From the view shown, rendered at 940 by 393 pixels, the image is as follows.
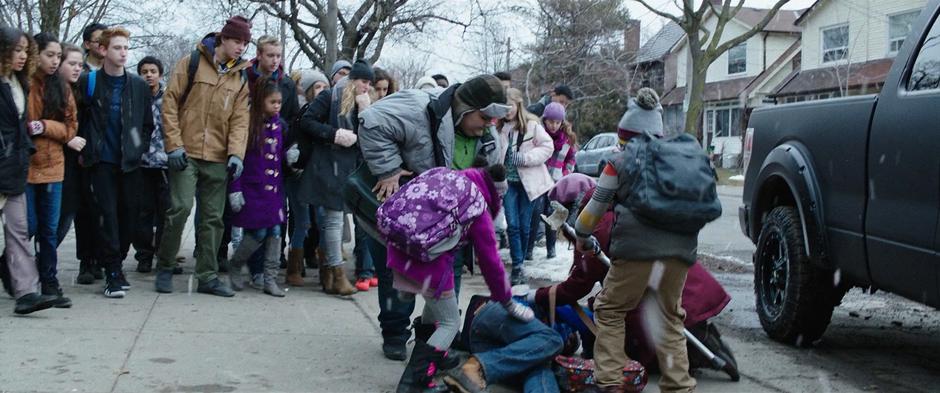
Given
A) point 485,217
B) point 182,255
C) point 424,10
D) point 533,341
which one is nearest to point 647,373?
point 533,341

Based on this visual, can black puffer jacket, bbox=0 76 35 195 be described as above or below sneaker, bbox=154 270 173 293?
above

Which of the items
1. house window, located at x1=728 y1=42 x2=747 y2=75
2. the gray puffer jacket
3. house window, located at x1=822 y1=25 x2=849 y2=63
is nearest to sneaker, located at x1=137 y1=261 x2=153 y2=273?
the gray puffer jacket

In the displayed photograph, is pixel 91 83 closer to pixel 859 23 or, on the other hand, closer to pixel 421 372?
pixel 421 372

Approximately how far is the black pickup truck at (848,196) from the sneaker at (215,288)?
368cm

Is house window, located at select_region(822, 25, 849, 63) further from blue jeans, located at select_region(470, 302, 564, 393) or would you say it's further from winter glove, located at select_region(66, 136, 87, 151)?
blue jeans, located at select_region(470, 302, 564, 393)

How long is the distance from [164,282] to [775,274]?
4245 mm

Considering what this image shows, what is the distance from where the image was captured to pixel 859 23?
33.6 metres

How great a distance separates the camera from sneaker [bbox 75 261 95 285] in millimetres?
7312

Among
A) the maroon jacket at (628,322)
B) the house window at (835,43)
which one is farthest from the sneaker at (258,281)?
the house window at (835,43)

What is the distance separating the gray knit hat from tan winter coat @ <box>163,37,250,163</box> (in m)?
3.08

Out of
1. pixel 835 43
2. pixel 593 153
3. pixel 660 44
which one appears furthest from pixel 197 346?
pixel 660 44

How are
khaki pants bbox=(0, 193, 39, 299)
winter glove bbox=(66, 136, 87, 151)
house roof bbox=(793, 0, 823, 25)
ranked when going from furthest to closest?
house roof bbox=(793, 0, 823, 25)
winter glove bbox=(66, 136, 87, 151)
khaki pants bbox=(0, 193, 39, 299)

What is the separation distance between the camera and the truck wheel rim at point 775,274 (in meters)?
5.87

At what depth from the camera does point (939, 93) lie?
4492 mm
